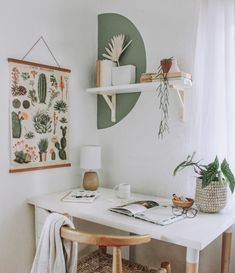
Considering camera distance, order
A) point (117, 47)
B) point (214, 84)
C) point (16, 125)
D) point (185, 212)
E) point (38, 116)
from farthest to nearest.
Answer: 1. point (117, 47)
2. point (38, 116)
3. point (16, 125)
4. point (214, 84)
5. point (185, 212)

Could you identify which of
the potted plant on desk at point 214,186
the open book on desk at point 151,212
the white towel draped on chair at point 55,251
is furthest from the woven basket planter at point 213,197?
the white towel draped on chair at point 55,251

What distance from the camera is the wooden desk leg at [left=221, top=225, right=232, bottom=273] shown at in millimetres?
1705

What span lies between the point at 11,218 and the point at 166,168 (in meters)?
1.11

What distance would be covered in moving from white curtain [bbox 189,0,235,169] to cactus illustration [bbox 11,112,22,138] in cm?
113

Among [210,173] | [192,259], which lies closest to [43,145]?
[210,173]

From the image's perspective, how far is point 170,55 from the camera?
200 centimetres

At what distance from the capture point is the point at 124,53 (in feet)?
7.38

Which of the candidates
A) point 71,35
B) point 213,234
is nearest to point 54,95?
point 71,35

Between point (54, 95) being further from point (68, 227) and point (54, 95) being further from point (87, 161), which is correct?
point (68, 227)

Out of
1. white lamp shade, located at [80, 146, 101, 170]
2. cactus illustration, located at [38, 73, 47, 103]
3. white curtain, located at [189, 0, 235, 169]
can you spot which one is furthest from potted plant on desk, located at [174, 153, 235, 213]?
cactus illustration, located at [38, 73, 47, 103]

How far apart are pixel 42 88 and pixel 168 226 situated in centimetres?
126

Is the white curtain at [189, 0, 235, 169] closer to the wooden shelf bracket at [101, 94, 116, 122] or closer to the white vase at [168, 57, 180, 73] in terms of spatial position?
the white vase at [168, 57, 180, 73]

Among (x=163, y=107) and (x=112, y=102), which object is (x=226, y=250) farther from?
(x=112, y=102)

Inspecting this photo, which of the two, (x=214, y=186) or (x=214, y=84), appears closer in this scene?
(x=214, y=186)
